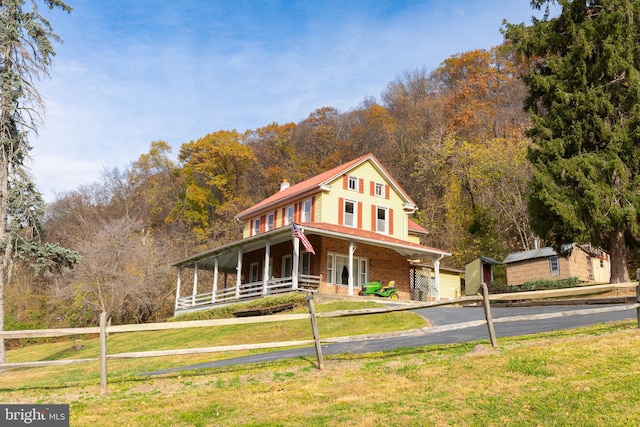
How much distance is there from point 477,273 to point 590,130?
1464cm

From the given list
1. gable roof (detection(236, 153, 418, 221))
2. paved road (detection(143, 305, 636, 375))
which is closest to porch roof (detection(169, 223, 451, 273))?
gable roof (detection(236, 153, 418, 221))

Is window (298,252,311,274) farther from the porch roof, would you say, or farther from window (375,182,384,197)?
window (375,182,384,197)

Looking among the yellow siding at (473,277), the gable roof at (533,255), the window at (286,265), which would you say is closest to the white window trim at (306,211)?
the window at (286,265)

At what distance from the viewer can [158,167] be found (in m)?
61.8

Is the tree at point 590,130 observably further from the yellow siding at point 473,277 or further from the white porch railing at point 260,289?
the yellow siding at point 473,277

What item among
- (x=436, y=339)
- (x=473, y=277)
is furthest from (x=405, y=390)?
(x=473, y=277)

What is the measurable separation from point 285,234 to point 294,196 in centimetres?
528

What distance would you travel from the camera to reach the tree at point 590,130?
872 inches

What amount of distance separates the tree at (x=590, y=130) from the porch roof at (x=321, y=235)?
23.0 feet

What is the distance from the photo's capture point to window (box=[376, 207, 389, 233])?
3272 centimetres

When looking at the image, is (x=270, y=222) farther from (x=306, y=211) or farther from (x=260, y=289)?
(x=260, y=289)

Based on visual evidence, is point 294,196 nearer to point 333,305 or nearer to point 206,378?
point 333,305

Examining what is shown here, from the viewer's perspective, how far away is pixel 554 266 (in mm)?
33562

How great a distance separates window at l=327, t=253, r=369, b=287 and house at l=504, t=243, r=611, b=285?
11.1m
